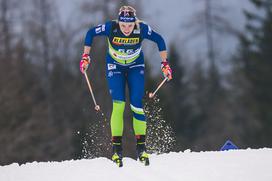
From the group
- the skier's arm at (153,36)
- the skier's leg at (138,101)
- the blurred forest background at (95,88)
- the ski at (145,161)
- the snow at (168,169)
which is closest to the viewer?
the snow at (168,169)

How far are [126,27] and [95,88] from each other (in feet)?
96.9

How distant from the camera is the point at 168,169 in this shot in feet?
26.0

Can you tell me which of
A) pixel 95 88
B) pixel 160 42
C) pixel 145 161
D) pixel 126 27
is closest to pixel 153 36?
pixel 160 42

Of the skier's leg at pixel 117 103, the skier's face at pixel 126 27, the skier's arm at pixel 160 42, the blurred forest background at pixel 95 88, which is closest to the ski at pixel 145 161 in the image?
the skier's leg at pixel 117 103

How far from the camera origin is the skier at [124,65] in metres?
8.48

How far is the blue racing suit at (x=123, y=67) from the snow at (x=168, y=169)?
0.70m

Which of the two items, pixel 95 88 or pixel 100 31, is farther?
pixel 95 88

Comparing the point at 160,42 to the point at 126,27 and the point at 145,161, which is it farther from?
the point at 145,161

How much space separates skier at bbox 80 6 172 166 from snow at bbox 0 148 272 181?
1.27ft

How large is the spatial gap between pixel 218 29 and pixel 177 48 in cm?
431

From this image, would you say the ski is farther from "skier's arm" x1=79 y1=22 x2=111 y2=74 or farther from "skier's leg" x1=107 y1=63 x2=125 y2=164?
"skier's arm" x1=79 y1=22 x2=111 y2=74

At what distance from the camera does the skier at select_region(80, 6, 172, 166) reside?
848 centimetres

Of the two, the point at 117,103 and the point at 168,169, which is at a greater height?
the point at 117,103

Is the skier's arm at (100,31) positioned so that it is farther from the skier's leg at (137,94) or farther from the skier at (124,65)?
the skier's leg at (137,94)
